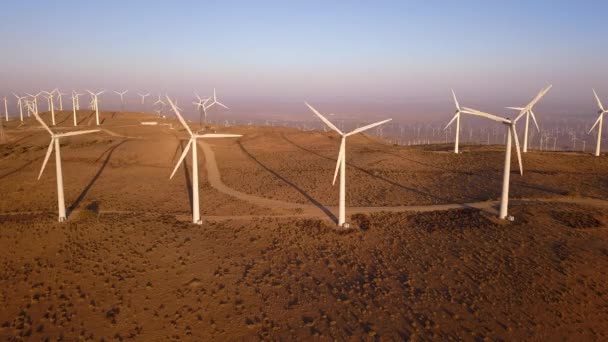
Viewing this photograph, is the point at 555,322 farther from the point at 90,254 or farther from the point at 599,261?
the point at 90,254

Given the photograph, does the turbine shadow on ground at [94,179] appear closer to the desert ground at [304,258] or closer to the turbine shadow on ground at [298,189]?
the desert ground at [304,258]

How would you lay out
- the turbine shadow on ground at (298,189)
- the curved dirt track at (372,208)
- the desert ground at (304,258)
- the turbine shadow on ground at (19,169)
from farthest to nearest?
the turbine shadow on ground at (19,169) < the curved dirt track at (372,208) < the turbine shadow on ground at (298,189) < the desert ground at (304,258)

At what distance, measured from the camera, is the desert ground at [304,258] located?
2353 cm

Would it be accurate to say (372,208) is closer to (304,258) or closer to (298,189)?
(298,189)

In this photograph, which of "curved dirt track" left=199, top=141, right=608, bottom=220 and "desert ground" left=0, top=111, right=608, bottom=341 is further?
"curved dirt track" left=199, top=141, right=608, bottom=220

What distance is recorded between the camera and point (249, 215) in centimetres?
4100

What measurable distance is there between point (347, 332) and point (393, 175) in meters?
37.2

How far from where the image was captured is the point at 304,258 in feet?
104

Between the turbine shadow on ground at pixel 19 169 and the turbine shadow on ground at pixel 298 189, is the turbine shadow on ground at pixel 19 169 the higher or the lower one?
the higher one

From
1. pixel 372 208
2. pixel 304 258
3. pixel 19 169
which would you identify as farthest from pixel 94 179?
pixel 372 208

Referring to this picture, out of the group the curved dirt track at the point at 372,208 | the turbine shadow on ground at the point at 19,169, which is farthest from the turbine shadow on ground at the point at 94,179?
the curved dirt track at the point at 372,208

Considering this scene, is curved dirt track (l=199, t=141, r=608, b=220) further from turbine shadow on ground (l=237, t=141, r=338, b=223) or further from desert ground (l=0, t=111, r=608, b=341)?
desert ground (l=0, t=111, r=608, b=341)

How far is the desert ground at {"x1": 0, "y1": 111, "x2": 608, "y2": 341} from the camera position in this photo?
23531mm

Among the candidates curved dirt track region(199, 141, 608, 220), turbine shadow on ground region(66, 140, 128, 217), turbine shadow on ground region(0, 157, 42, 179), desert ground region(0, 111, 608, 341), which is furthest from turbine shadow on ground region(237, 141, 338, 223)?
turbine shadow on ground region(0, 157, 42, 179)
